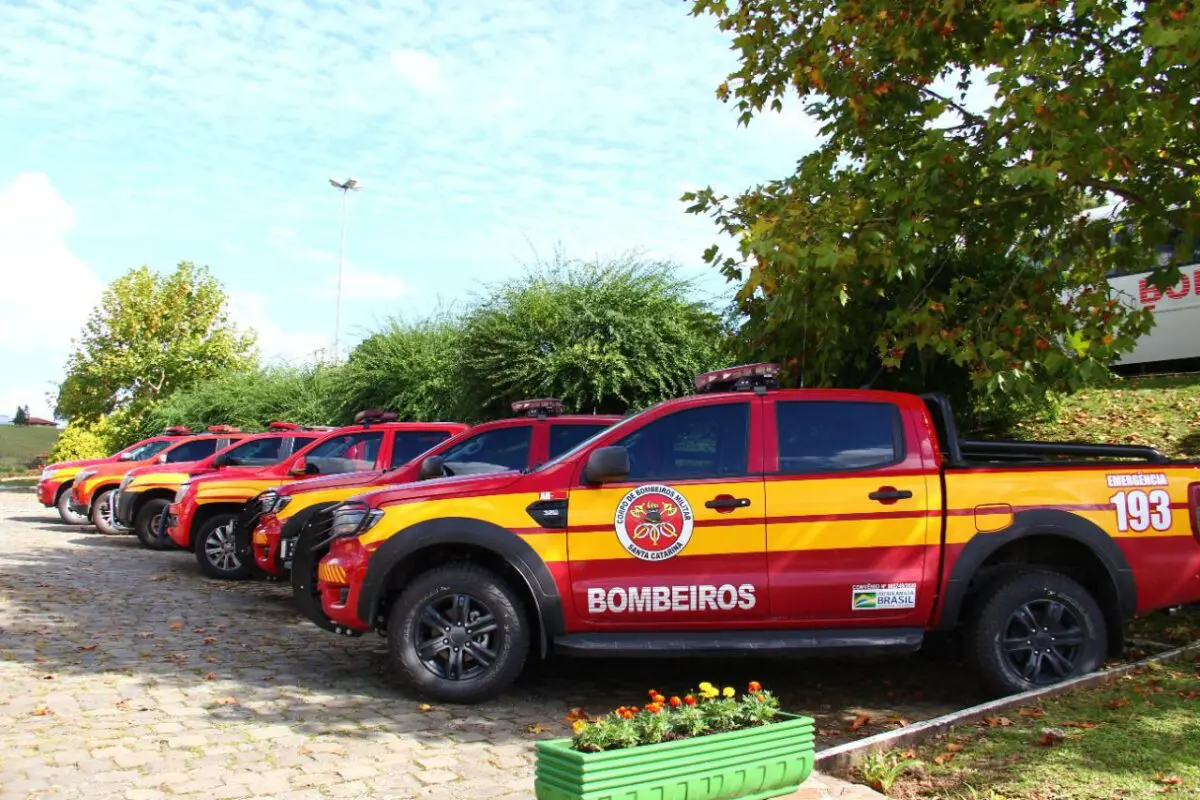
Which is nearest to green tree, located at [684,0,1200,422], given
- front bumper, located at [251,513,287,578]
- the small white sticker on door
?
the small white sticker on door

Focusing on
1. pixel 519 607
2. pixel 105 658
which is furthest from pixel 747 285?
pixel 105 658

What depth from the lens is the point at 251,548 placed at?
11.4 metres

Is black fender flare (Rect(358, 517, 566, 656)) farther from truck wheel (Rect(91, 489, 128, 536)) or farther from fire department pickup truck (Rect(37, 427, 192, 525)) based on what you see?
fire department pickup truck (Rect(37, 427, 192, 525))

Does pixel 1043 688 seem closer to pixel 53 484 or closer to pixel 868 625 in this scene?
pixel 868 625

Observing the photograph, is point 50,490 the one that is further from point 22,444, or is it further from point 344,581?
point 22,444

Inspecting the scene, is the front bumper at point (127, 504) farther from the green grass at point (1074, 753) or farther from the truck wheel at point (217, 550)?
the green grass at point (1074, 753)

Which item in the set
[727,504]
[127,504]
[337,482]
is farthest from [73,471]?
[727,504]

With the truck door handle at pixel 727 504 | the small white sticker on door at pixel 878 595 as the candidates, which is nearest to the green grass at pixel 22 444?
the truck door handle at pixel 727 504

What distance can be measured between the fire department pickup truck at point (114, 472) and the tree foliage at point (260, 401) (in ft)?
17.3

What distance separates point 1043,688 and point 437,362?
16234mm

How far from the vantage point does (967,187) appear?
8.96 metres

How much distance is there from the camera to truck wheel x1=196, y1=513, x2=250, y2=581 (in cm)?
1326

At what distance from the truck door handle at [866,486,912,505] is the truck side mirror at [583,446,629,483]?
1505 mm

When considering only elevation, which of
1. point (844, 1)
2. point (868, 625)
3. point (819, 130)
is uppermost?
point (844, 1)
